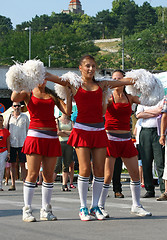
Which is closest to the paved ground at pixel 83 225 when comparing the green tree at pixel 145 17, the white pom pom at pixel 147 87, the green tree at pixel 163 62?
the white pom pom at pixel 147 87

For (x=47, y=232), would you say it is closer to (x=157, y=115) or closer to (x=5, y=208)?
(x=5, y=208)

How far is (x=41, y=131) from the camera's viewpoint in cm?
827

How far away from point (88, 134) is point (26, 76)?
106 centimetres

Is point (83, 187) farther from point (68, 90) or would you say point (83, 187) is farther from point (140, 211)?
point (68, 90)

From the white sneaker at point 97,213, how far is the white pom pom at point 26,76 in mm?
1717

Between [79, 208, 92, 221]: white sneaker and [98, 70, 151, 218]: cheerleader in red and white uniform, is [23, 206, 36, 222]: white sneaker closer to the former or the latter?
[79, 208, 92, 221]: white sneaker

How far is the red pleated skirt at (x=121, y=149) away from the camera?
890 centimetres

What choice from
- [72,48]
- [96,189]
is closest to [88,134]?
[96,189]

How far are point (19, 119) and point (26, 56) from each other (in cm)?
10113

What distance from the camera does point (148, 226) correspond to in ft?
24.8

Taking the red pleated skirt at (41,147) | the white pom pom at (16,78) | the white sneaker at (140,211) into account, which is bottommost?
the white sneaker at (140,211)

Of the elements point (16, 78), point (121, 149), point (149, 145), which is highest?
point (16, 78)

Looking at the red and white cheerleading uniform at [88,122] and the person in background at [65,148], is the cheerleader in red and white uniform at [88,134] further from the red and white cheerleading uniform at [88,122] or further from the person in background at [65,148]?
the person in background at [65,148]

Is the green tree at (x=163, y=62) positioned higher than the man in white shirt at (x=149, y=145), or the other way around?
the man in white shirt at (x=149, y=145)
